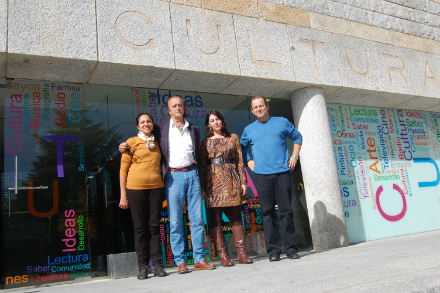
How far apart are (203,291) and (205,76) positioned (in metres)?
3.00

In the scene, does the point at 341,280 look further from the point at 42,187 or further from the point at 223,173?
the point at 42,187

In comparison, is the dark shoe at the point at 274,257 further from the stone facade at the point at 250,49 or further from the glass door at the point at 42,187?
the glass door at the point at 42,187

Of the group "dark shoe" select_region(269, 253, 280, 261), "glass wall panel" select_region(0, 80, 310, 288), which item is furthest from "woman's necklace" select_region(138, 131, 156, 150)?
"dark shoe" select_region(269, 253, 280, 261)

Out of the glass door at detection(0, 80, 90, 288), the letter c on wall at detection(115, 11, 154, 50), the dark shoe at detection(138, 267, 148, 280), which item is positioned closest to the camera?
the dark shoe at detection(138, 267, 148, 280)

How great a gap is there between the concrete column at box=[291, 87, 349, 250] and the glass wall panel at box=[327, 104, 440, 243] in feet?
2.29

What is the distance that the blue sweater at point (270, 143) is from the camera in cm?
395

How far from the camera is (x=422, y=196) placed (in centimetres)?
668

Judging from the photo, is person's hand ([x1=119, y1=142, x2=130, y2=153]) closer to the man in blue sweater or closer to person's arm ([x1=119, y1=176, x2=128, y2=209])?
person's arm ([x1=119, y1=176, x2=128, y2=209])

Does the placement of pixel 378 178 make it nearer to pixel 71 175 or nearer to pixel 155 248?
pixel 155 248

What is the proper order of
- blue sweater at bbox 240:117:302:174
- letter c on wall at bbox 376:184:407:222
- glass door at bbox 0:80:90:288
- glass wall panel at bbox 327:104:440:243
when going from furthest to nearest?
letter c on wall at bbox 376:184:407:222, glass wall panel at bbox 327:104:440:243, blue sweater at bbox 240:117:302:174, glass door at bbox 0:80:90:288

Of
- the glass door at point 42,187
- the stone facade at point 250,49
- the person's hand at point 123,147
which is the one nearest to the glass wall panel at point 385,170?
the stone facade at point 250,49

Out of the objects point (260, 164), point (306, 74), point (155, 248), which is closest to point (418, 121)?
point (306, 74)

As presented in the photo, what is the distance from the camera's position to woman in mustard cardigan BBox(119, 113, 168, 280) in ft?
11.2

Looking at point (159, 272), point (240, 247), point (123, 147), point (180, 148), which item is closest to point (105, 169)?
point (123, 147)
